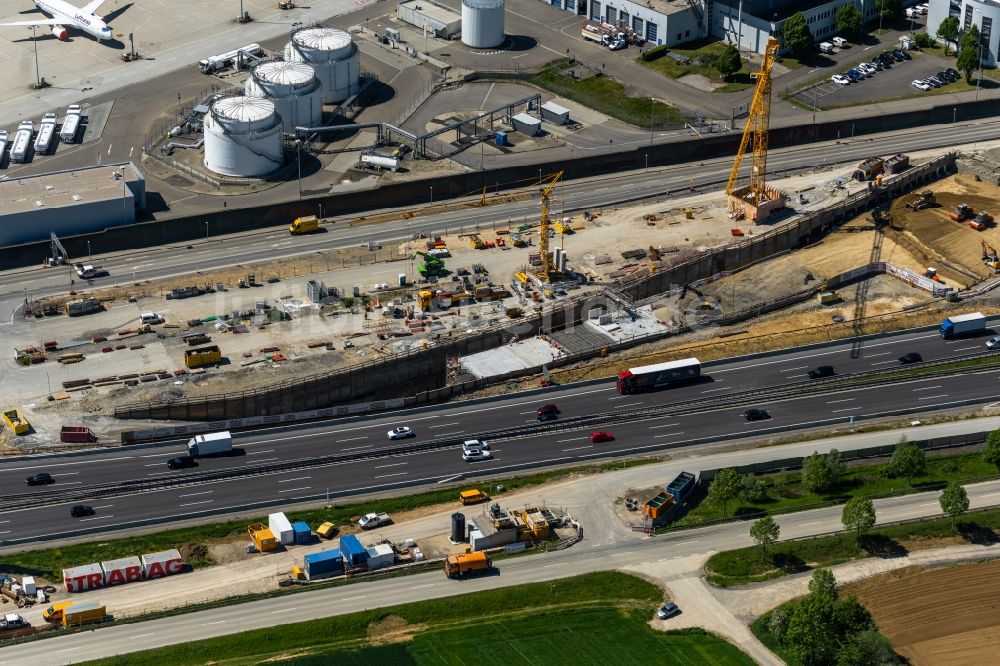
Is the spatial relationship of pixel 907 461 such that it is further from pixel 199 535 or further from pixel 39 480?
pixel 39 480

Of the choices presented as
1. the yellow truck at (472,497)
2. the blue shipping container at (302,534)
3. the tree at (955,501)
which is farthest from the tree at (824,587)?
the blue shipping container at (302,534)

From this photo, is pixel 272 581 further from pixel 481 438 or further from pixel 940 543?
pixel 940 543

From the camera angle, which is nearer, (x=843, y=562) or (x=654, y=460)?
(x=843, y=562)

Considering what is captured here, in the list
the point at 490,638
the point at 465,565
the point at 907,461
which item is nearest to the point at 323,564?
the point at 465,565

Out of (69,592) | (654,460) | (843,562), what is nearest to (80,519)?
(69,592)

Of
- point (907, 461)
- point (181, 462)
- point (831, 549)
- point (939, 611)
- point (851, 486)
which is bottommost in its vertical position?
point (939, 611)
